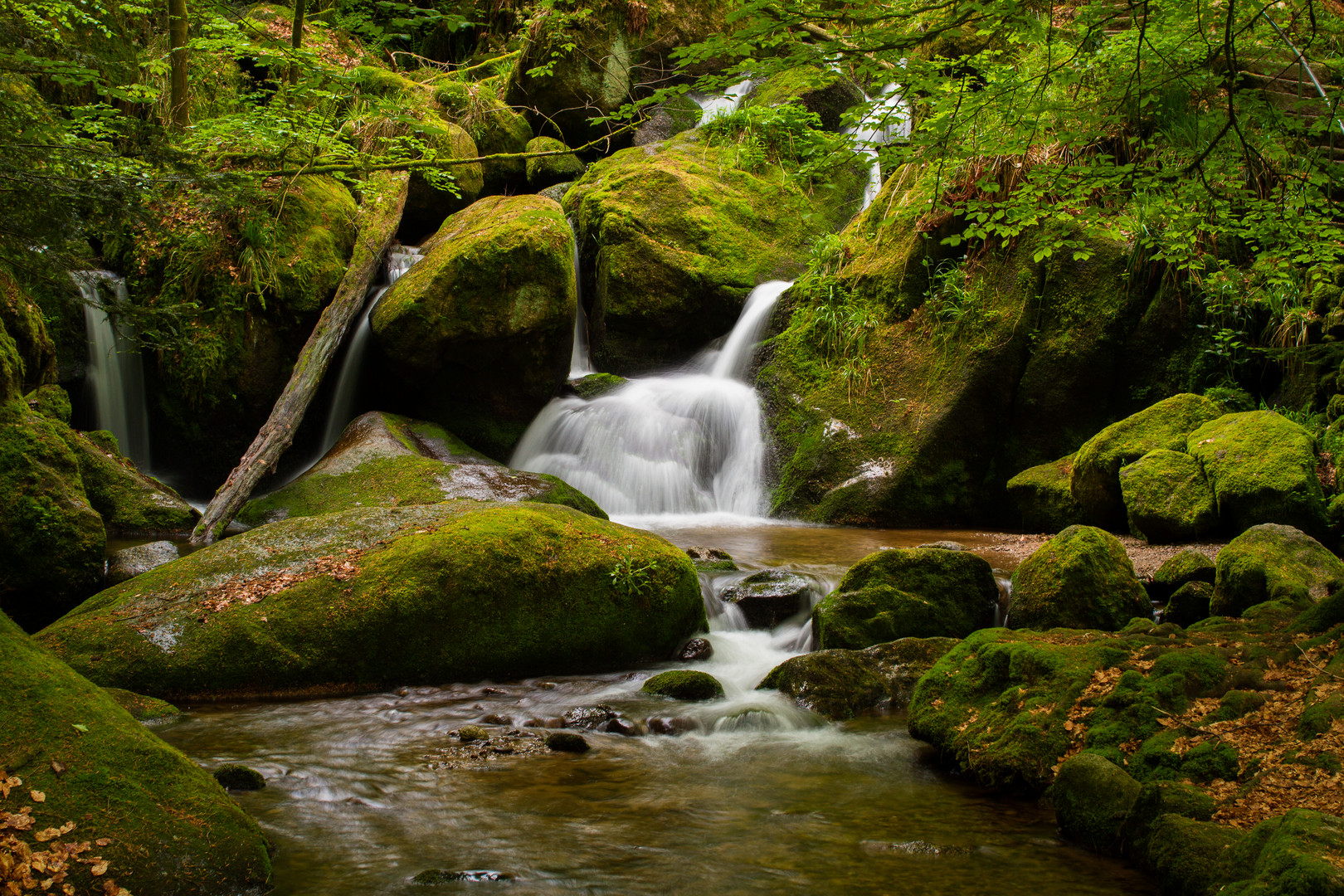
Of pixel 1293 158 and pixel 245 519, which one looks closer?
pixel 1293 158

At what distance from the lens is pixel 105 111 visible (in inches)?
281

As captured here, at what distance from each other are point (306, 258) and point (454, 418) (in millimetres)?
2777

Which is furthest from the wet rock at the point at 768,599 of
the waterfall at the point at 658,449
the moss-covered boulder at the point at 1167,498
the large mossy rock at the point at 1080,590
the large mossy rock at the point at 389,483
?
the waterfall at the point at 658,449

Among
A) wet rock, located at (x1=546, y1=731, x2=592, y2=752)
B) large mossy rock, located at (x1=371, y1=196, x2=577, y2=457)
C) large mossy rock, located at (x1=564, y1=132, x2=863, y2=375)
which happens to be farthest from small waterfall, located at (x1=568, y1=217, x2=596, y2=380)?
wet rock, located at (x1=546, y1=731, x2=592, y2=752)

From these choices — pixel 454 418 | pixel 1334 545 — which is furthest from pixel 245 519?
pixel 1334 545

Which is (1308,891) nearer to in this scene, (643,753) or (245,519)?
(643,753)

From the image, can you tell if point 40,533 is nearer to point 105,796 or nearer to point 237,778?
point 237,778

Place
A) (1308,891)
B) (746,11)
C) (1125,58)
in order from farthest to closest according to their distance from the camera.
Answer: (1125,58)
(746,11)
(1308,891)

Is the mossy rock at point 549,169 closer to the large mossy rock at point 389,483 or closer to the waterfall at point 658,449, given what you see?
the waterfall at point 658,449

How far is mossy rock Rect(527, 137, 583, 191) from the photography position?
15625 mm

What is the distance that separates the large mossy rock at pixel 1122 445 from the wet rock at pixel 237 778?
7.86 metres

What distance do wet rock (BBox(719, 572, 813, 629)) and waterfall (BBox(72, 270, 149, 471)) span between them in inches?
309

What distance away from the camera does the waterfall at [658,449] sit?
1046 cm

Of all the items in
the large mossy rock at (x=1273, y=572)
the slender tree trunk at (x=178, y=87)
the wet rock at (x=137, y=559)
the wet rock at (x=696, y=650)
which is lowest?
the wet rock at (x=696, y=650)
